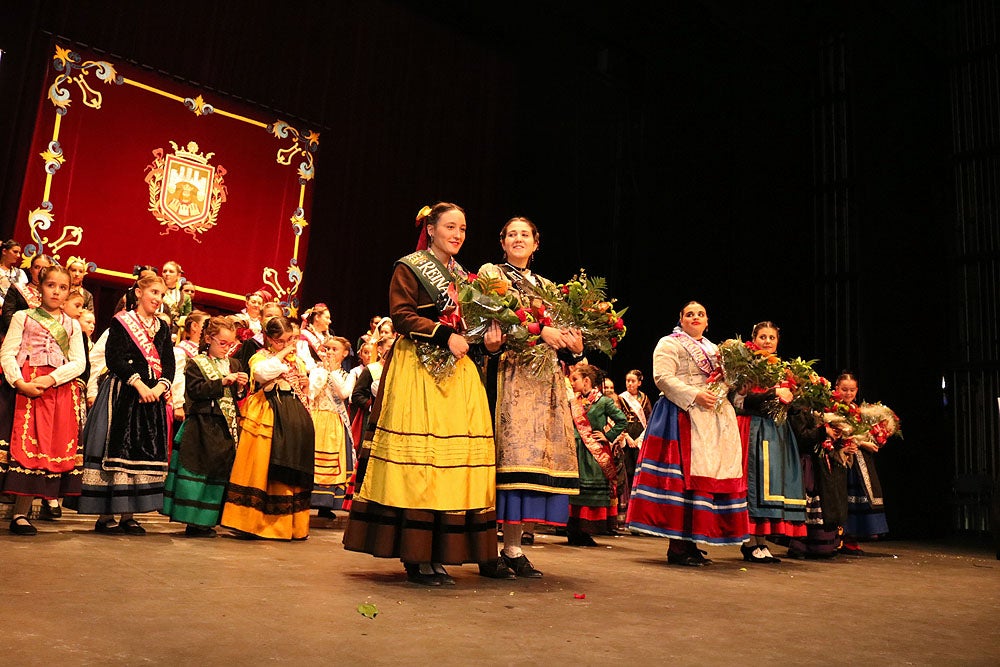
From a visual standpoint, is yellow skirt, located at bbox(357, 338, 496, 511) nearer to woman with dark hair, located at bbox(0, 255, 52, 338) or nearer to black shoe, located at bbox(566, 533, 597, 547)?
black shoe, located at bbox(566, 533, 597, 547)

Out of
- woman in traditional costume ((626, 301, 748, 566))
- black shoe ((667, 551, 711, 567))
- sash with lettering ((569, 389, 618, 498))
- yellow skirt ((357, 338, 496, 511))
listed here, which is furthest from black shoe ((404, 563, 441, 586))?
sash with lettering ((569, 389, 618, 498))

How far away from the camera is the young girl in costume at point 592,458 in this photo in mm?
6047

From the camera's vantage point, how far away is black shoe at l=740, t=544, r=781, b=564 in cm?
529

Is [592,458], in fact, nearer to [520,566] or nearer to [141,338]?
[520,566]

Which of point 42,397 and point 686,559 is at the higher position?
point 42,397

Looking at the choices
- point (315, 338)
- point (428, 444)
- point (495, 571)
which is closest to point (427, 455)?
point (428, 444)

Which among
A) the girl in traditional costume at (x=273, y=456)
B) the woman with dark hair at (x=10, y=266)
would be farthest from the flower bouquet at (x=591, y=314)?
the woman with dark hair at (x=10, y=266)

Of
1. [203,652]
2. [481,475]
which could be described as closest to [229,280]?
[481,475]

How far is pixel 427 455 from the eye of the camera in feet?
11.0

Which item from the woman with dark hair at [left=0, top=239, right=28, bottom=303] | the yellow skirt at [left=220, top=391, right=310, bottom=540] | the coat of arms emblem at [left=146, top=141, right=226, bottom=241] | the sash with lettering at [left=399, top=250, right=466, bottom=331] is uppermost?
the coat of arms emblem at [left=146, top=141, right=226, bottom=241]

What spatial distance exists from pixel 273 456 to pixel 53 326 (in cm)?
136

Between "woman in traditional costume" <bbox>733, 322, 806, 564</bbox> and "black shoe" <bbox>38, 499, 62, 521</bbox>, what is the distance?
4.31 meters

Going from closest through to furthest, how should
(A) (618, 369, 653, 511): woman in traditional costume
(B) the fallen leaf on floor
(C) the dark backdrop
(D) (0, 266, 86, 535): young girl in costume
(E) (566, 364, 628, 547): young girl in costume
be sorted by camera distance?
(B) the fallen leaf on floor < (D) (0, 266, 86, 535): young girl in costume < (E) (566, 364, 628, 547): young girl in costume < (A) (618, 369, 653, 511): woman in traditional costume < (C) the dark backdrop

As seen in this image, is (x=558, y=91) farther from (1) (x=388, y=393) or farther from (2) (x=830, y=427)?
(1) (x=388, y=393)
